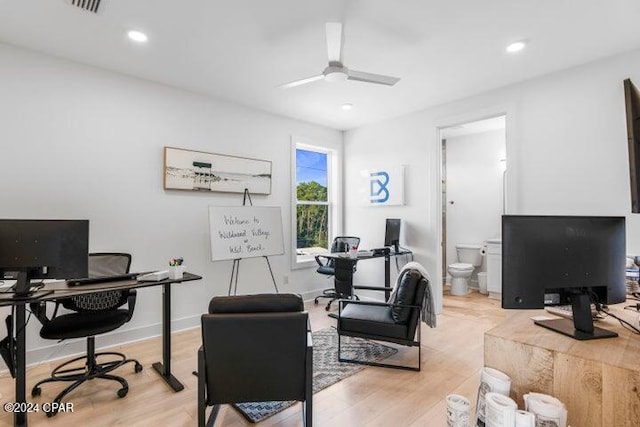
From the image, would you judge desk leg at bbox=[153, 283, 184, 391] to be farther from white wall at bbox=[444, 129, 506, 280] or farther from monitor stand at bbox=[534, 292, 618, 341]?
white wall at bbox=[444, 129, 506, 280]

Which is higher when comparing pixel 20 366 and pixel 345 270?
pixel 345 270

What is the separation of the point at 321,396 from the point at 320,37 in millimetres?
2833

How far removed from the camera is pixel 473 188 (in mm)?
5887

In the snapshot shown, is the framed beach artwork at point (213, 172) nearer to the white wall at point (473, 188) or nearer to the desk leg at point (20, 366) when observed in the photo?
the desk leg at point (20, 366)

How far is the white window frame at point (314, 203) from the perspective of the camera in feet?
15.8

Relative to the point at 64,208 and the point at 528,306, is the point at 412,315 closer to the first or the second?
the point at 528,306

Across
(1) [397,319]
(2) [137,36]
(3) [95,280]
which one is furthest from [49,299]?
(1) [397,319]

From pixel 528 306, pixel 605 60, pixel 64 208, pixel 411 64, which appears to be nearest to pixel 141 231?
pixel 64 208

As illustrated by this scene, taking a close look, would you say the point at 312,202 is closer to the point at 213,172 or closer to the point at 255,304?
the point at 213,172

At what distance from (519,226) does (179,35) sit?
2817 mm

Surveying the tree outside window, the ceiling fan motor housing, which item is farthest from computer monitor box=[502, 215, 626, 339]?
the tree outside window

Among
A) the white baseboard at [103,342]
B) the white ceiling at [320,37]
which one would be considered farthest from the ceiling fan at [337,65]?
the white baseboard at [103,342]

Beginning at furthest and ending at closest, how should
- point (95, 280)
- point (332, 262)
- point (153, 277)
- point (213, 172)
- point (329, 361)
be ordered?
point (332, 262) → point (213, 172) → point (329, 361) → point (153, 277) → point (95, 280)

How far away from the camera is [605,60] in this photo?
119 inches
